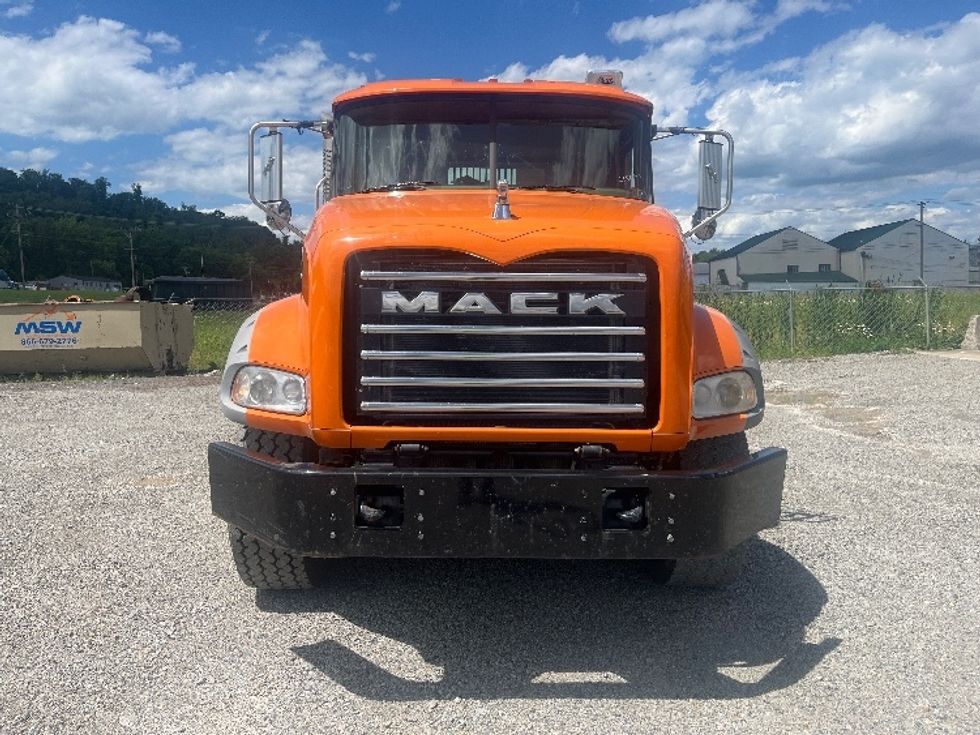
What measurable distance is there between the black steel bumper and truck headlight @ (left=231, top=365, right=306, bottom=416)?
244mm

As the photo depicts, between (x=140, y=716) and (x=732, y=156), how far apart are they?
14.2 feet

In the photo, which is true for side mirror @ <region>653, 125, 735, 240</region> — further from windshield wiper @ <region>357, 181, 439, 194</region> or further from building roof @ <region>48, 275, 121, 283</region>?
building roof @ <region>48, 275, 121, 283</region>

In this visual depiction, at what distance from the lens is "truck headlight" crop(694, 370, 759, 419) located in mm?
3625

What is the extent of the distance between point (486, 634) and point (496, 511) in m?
0.90

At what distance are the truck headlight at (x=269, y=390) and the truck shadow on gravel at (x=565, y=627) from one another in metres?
1.05

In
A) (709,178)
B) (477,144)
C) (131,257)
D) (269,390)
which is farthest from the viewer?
(131,257)

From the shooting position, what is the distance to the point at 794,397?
12141 millimetres

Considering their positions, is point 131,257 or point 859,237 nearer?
point 131,257

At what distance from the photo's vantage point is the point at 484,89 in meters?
4.91

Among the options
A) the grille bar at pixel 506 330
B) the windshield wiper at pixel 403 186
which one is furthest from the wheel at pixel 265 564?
the windshield wiper at pixel 403 186

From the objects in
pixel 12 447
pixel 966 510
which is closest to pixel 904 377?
pixel 966 510

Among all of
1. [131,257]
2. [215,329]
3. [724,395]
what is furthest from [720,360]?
[131,257]

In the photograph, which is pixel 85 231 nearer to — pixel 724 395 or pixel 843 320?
pixel 843 320

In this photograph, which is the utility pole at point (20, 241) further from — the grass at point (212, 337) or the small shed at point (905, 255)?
the small shed at point (905, 255)
